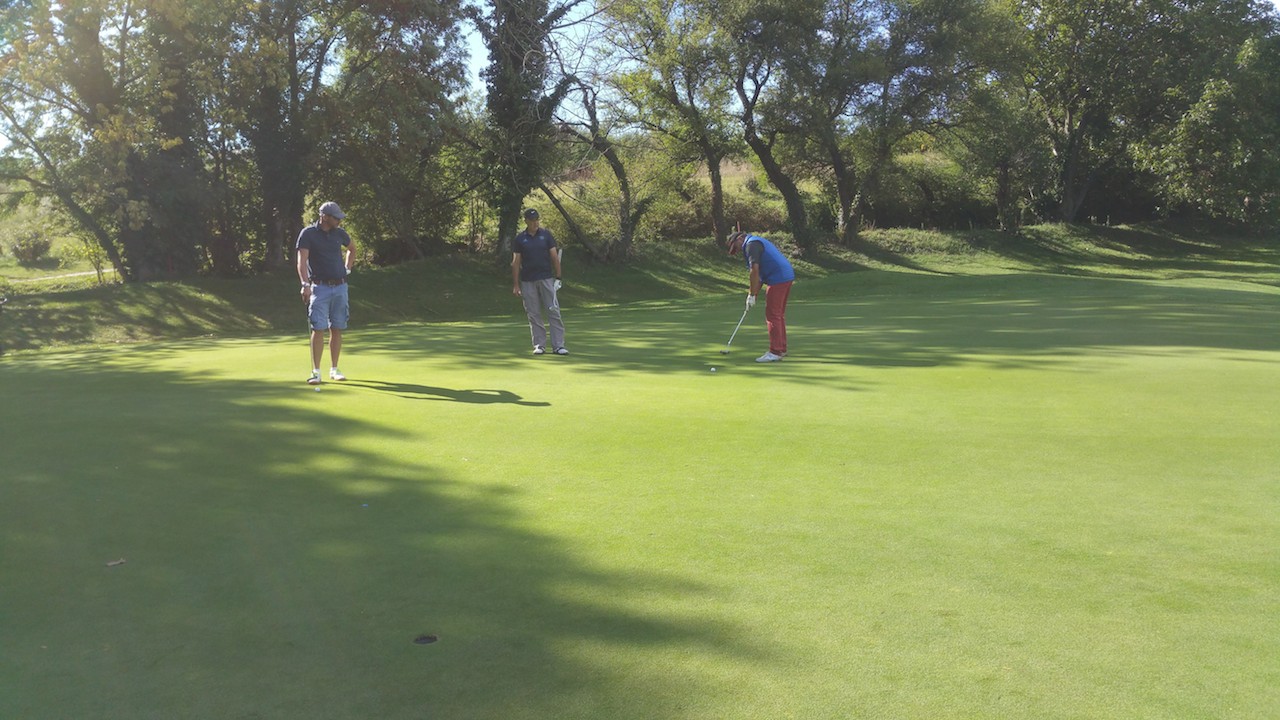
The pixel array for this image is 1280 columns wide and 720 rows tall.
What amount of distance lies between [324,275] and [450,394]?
249 cm

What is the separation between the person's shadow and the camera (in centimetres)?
934

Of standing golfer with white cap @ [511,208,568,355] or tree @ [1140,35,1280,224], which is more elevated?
tree @ [1140,35,1280,224]

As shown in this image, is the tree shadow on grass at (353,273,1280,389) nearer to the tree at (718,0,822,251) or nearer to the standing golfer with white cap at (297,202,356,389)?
the standing golfer with white cap at (297,202,356,389)

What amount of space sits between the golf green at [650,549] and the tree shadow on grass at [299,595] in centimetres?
2

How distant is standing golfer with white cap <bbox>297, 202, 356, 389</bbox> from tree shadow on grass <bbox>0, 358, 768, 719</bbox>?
12.2 ft

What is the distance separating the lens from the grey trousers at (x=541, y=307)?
527 inches

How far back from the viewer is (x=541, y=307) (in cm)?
1356

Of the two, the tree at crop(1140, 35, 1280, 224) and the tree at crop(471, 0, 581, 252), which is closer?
the tree at crop(471, 0, 581, 252)

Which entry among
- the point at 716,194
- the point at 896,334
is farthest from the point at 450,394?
the point at 716,194

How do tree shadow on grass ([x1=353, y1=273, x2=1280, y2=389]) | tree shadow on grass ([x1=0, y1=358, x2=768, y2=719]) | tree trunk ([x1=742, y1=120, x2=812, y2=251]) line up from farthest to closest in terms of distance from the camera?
1. tree trunk ([x1=742, y1=120, x2=812, y2=251])
2. tree shadow on grass ([x1=353, y1=273, x2=1280, y2=389])
3. tree shadow on grass ([x1=0, y1=358, x2=768, y2=719])

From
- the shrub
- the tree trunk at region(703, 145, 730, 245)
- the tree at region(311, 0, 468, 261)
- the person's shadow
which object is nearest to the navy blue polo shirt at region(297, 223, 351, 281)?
the person's shadow

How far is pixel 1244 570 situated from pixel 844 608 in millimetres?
1984

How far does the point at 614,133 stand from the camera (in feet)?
119

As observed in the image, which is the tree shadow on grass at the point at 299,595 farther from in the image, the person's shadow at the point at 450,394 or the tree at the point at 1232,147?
the tree at the point at 1232,147
